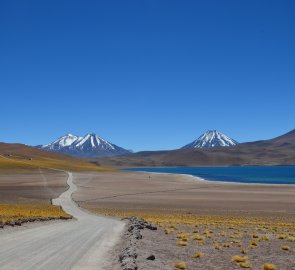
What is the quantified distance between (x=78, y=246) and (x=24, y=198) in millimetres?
46479

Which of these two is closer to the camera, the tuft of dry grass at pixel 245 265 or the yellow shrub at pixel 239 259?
the tuft of dry grass at pixel 245 265

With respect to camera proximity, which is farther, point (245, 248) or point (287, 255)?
point (245, 248)

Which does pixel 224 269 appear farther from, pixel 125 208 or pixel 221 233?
pixel 125 208

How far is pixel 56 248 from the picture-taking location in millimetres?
18719

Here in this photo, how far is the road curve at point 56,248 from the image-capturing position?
15.3 m

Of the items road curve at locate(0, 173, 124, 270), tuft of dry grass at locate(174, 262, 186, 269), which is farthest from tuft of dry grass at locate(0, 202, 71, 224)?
tuft of dry grass at locate(174, 262, 186, 269)

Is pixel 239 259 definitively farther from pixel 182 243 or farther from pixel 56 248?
pixel 56 248

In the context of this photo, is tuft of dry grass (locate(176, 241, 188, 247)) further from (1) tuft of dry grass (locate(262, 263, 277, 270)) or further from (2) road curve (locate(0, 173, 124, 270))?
(1) tuft of dry grass (locate(262, 263, 277, 270))

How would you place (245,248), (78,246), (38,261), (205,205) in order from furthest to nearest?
(205,205) → (245,248) → (78,246) → (38,261)

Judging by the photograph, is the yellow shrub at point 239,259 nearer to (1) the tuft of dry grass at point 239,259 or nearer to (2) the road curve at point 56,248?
(1) the tuft of dry grass at point 239,259

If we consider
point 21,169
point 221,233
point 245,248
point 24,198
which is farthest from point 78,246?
point 21,169

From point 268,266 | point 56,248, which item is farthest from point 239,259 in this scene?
point 56,248

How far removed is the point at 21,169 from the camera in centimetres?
14775

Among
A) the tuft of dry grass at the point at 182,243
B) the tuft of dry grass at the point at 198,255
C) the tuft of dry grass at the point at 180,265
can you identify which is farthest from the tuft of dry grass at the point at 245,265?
Answer: the tuft of dry grass at the point at 182,243
